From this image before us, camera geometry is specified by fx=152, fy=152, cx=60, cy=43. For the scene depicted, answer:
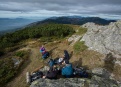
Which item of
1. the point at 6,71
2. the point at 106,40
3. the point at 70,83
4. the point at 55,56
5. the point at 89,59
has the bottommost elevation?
the point at 6,71

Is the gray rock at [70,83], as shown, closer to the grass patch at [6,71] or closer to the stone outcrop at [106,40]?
the grass patch at [6,71]

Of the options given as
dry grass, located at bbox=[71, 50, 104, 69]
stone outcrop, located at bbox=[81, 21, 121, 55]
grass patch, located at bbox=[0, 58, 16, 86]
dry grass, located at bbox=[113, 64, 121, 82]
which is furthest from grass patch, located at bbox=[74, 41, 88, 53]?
grass patch, located at bbox=[0, 58, 16, 86]

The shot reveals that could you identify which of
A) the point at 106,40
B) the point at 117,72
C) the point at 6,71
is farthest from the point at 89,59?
the point at 6,71

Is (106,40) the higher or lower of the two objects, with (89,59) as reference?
higher

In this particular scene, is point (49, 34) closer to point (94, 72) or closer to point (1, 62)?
point (1, 62)

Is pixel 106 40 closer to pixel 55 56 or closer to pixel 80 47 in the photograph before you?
pixel 80 47

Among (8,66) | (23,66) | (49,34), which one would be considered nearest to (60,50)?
(23,66)

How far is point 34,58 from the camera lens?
29.2m

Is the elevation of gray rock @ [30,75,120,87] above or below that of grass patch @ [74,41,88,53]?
below

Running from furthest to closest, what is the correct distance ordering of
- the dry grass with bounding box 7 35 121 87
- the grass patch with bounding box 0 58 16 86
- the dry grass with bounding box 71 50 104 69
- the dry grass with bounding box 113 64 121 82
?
the dry grass with bounding box 71 50 104 69
the grass patch with bounding box 0 58 16 86
the dry grass with bounding box 7 35 121 87
the dry grass with bounding box 113 64 121 82

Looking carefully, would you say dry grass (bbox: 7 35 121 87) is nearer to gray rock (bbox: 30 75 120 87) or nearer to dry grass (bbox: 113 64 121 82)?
dry grass (bbox: 113 64 121 82)

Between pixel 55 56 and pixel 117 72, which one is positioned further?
pixel 55 56

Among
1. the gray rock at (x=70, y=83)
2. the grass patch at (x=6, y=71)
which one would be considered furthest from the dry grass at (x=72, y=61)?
the gray rock at (x=70, y=83)

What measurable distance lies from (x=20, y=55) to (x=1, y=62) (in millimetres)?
4334
